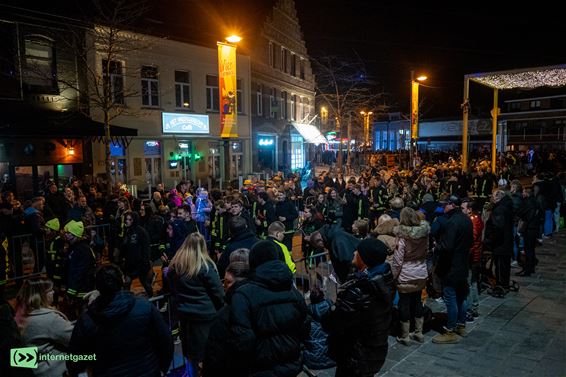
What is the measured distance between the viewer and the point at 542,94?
54375 millimetres

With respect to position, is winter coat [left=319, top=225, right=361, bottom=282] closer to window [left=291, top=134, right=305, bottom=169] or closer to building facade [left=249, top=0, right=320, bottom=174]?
building facade [left=249, top=0, right=320, bottom=174]

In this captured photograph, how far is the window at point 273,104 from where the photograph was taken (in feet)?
105

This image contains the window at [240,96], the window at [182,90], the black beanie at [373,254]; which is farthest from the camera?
the window at [240,96]

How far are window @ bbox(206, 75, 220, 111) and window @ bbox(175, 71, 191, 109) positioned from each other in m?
1.45

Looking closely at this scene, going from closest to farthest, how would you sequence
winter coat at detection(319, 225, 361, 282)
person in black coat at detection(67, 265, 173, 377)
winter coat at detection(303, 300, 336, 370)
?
person in black coat at detection(67, 265, 173, 377) → winter coat at detection(303, 300, 336, 370) → winter coat at detection(319, 225, 361, 282)

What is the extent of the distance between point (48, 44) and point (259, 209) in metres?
12.5

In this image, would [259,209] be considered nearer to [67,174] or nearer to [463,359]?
[463,359]

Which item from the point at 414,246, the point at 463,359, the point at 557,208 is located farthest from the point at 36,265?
the point at 557,208

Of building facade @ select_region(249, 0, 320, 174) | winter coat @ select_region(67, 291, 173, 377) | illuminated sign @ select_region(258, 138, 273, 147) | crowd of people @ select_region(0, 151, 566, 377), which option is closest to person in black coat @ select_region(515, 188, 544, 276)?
crowd of people @ select_region(0, 151, 566, 377)

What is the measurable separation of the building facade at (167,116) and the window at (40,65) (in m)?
1.78

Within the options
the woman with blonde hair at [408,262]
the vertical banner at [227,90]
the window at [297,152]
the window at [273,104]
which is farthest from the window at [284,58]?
the woman with blonde hair at [408,262]

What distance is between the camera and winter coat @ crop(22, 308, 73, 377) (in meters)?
3.81

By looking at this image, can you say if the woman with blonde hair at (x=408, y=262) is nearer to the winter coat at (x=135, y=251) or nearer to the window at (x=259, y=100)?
the winter coat at (x=135, y=251)

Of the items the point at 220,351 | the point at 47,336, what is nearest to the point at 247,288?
the point at 220,351
